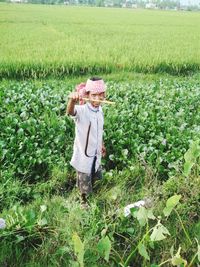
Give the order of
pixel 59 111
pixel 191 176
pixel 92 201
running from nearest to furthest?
pixel 92 201 → pixel 191 176 → pixel 59 111

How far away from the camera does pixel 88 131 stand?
3992 mm

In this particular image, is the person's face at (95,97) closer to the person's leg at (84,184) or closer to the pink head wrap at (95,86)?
the pink head wrap at (95,86)

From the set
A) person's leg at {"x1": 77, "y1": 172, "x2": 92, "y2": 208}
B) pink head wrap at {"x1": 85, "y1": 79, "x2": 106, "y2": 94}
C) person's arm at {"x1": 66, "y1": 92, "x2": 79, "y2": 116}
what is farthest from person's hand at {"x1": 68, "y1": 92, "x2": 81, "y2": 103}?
person's leg at {"x1": 77, "y1": 172, "x2": 92, "y2": 208}

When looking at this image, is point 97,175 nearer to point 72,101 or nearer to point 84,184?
point 84,184

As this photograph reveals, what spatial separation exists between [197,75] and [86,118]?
8.69 m

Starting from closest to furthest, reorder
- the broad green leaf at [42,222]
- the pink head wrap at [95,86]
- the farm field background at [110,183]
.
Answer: the farm field background at [110,183] → the broad green leaf at [42,222] → the pink head wrap at [95,86]

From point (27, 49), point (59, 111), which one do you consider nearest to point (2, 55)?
point (27, 49)

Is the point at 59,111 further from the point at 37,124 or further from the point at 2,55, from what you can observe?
the point at 2,55

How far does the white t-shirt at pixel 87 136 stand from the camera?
3.94 m

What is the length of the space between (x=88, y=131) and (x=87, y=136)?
2.0 inches

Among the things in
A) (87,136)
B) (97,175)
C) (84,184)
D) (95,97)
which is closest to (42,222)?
(84,184)

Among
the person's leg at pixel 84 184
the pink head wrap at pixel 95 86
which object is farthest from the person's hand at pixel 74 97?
the person's leg at pixel 84 184

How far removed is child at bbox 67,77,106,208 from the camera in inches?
150

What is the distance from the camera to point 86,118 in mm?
3939
